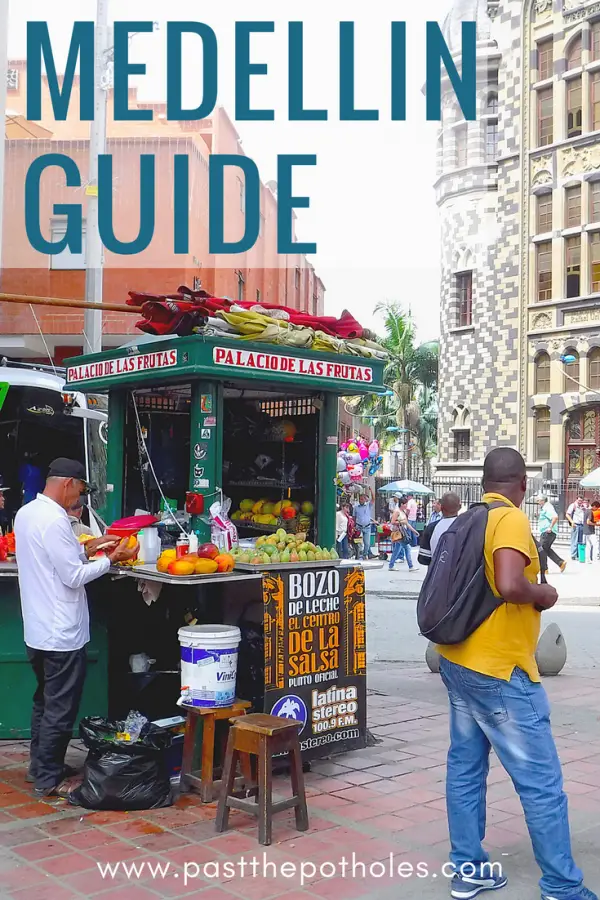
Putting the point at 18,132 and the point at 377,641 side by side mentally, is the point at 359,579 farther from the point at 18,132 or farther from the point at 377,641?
the point at 18,132

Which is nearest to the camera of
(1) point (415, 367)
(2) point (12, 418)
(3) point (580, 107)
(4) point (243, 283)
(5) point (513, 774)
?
(5) point (513, 774)

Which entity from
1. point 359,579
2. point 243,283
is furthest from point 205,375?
point 243,283

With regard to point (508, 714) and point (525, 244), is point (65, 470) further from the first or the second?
point (525, 244)

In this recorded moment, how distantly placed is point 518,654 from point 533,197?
1375 inches

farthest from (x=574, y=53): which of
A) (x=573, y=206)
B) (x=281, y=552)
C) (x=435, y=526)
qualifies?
(x=281, y=552)

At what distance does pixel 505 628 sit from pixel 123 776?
253 centimetres

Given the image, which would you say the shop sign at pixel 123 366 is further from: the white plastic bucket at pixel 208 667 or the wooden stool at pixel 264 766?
the wooden stool at pixel 264 766

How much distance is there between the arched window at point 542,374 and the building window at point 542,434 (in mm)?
788

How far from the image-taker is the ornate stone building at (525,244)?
34688 mm

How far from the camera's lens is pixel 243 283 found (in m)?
28.8

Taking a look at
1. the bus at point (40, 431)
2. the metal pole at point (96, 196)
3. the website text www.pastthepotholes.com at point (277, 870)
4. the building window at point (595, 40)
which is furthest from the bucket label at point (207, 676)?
the building window at point (595, 40)

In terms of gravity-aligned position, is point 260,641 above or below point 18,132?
below

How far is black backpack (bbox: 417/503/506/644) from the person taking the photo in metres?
4.11

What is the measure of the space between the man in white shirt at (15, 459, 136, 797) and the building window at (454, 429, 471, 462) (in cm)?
3323
